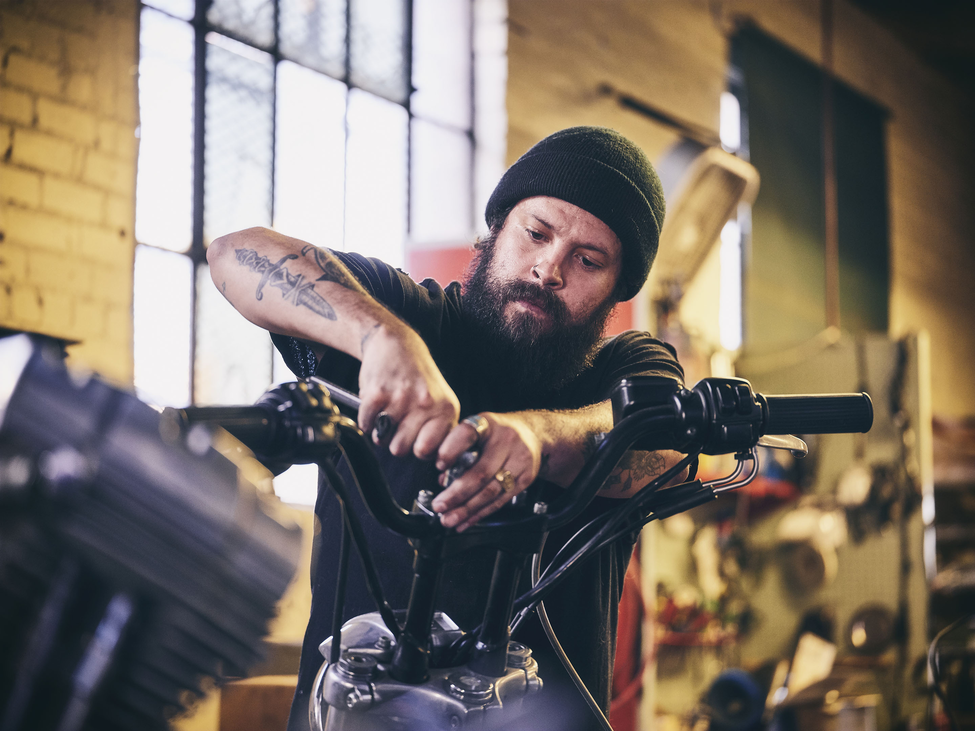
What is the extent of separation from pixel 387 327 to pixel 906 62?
8070 mm

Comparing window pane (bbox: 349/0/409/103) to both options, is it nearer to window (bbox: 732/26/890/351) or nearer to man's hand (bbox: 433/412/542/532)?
window (bbox: 732/26/890/351)

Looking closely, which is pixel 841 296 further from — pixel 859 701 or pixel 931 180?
pixel 859 701

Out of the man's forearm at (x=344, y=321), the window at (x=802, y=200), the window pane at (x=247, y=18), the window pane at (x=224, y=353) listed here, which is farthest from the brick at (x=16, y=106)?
the window at (x=802, y=200)

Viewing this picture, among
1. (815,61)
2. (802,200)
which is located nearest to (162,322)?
(802,200)

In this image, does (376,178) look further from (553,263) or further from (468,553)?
(468,553)

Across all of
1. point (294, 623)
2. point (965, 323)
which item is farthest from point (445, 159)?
point (965, 323)

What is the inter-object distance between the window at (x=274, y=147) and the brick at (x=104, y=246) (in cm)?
16

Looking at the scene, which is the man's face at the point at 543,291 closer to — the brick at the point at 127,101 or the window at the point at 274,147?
the window at the point at 274,147

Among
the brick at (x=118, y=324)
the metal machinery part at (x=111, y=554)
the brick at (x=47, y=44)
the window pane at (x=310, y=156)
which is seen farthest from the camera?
the window pane at (x=310, y=156)

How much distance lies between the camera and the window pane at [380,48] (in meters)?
3.83

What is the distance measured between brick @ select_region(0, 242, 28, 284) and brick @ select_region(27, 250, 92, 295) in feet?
0.05

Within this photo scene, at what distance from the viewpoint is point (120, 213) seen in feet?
9.06

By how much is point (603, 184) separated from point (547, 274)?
183mm

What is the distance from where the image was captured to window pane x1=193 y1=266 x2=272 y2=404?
308 centimetres
